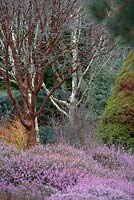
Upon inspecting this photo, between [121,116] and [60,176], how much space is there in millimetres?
4203

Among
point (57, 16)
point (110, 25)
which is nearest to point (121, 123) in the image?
point (57, 16)

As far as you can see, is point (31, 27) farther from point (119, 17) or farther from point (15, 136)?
point (119, 17)

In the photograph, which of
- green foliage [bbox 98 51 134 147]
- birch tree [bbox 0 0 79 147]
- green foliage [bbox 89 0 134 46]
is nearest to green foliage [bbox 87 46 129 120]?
green foliage [bbox 98 51 134 147]

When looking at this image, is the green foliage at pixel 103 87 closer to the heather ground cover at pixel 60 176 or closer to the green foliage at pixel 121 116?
the green foliage at pixel 121 116

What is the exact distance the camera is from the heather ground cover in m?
5.21

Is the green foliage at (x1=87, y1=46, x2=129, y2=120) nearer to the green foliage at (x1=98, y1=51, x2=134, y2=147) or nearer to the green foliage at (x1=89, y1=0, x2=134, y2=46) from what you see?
the green foliage at (x1=98, y1=51, x2=134, y2=147)

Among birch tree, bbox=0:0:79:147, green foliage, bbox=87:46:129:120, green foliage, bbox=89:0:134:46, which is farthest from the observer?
green foliage, bbox=87:46:129:120

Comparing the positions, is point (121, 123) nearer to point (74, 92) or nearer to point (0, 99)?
point (74, 92)

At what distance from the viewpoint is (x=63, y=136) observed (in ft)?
37.0

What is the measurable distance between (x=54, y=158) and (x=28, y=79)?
2.58 meters

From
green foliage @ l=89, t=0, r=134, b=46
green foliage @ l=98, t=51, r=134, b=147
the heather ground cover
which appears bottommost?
the heather ground cover

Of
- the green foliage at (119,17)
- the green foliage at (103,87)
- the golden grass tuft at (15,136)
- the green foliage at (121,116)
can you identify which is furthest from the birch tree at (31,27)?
the green foliage at (103,87)

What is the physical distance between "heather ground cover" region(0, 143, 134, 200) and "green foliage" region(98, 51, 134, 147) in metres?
1.96

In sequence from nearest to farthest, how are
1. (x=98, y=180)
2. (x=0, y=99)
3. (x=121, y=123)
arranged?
(x=98, y=180) → (x=121, y=123) → (x=0, y=99)
